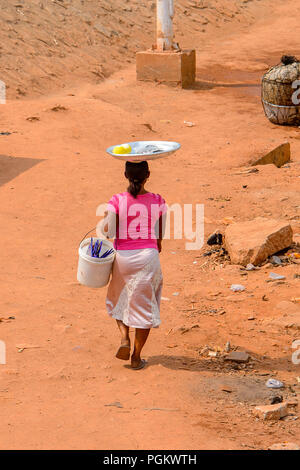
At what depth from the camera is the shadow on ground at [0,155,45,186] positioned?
959cm

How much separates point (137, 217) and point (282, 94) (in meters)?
8.14

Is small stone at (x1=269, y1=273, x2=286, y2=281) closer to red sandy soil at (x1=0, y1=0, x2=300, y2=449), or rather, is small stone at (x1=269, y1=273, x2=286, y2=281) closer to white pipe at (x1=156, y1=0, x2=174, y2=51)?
red sandy soil at (x1=0, y1=0, x2=300, y2=449)

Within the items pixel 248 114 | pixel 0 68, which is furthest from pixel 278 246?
pixel 0 68

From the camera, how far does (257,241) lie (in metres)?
7.29

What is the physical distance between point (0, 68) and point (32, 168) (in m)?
5.21

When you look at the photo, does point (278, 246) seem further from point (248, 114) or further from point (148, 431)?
point (248, 114)

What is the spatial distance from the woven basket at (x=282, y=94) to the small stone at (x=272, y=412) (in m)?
8.68

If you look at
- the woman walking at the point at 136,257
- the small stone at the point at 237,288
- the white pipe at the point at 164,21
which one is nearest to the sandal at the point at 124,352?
the woman walking at the point at 136,257

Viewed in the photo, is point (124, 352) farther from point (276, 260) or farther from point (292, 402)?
point (276, 260)

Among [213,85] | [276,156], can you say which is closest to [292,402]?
[276,156]

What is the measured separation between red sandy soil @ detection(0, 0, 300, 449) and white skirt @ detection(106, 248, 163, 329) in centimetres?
37

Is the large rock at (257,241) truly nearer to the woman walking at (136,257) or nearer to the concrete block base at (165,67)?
the woman walking at (136,257)

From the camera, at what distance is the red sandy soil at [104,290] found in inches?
174

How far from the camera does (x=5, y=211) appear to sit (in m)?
8.53
